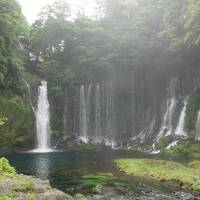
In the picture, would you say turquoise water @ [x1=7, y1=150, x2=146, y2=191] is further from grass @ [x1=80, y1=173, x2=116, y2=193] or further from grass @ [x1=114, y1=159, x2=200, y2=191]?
grass @ [x1=114, y1=159, x2=200, y2=191]

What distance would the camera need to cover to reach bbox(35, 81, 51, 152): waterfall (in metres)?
55.0

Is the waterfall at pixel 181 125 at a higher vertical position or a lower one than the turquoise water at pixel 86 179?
higher

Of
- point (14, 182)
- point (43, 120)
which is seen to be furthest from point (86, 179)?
point (43, 120)

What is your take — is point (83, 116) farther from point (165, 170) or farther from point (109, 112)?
point (165, 170)

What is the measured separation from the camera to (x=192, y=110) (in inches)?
1949

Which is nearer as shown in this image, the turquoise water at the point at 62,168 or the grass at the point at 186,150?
the turquoise water at the point at 62,168

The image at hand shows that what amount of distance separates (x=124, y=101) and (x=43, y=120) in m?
11.5

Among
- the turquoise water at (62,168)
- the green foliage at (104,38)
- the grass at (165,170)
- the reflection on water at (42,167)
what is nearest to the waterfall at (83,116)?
the green foliage at (104,38)

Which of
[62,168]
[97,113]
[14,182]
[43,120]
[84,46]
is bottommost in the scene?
[62,168]

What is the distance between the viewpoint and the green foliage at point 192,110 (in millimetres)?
48875

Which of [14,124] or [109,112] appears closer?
[14,124]

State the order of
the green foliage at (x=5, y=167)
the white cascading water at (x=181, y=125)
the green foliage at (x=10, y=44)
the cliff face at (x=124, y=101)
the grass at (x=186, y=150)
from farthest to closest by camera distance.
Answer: the cliff face at (x=124, y=101) < the white cascading water at (x=181, y=125) < the green foliage at (x=10, y=44) < the grass at (x=186, y=150) < the green foliage at (x=5, y=167)

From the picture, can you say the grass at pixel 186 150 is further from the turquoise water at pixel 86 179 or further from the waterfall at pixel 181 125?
the turquoise water at pixel 86 179

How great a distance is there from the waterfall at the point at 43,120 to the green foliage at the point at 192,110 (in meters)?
17.6
